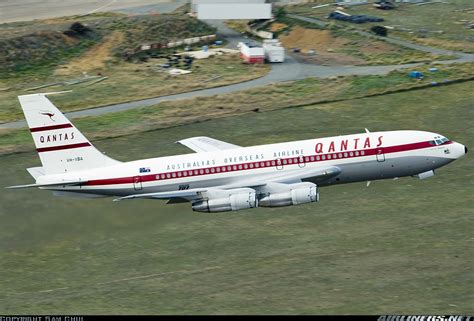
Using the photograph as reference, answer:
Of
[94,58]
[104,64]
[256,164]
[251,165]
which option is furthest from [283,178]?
[94,58]

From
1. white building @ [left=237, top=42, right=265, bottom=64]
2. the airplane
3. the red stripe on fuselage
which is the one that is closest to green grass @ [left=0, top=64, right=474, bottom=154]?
white building @ [left=237, top=42, right=265, bottom=64]

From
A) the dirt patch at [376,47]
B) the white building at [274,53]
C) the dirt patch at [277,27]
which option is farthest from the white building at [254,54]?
the dirt patch at [277,27]

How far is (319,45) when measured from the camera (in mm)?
141000

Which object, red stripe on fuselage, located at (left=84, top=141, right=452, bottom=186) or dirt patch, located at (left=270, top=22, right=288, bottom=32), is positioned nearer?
red stripe on fuselage, located at (left=84, top=141, right=452, bottom=186)

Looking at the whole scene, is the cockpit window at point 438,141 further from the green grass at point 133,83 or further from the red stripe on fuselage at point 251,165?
the green grass at point 133,83

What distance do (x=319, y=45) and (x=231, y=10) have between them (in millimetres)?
17338

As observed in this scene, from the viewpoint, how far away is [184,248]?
7031 cm

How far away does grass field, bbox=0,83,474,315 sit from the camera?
60.8m

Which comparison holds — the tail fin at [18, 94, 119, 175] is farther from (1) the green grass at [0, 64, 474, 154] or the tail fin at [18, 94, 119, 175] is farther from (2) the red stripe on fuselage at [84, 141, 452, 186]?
(1) the green grass at [0, 64, 474, 154]

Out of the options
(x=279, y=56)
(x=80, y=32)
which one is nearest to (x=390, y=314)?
(x=279, y=56)

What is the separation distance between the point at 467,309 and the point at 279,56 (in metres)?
79.9

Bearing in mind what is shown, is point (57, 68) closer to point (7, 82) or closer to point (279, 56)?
point (7, 82)

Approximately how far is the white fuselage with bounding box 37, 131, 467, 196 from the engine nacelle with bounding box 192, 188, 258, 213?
213 cm

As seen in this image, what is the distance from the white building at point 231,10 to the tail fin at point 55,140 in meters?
78.5
